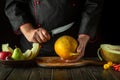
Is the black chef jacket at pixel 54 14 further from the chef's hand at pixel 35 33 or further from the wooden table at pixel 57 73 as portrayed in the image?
the wooden table at pixel 57 73

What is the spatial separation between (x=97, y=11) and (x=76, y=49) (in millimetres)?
411

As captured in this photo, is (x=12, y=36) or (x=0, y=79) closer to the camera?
(x=0, y=79)

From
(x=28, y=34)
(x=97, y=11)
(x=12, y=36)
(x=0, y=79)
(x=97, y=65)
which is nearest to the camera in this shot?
(x=0, y=79)

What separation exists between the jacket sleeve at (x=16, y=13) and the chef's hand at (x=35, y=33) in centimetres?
4

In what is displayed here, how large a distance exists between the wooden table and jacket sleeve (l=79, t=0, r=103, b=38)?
38 cm

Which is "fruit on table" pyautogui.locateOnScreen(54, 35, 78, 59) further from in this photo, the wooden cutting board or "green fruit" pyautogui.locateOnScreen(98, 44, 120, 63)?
"green fruit" pyautogui.locateOnScreen(98, 44, 120, 63)

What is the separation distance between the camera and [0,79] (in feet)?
3.57

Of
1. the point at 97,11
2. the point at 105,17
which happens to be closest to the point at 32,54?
the point at 97,11

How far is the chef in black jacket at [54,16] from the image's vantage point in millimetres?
1656

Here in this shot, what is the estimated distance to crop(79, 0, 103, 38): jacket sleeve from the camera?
167 cm

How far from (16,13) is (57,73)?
1.89 feet

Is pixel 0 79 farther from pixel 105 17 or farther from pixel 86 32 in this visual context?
pixel 105 17

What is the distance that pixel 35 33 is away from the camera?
150 cm

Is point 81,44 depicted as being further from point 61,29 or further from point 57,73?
point 57,73
